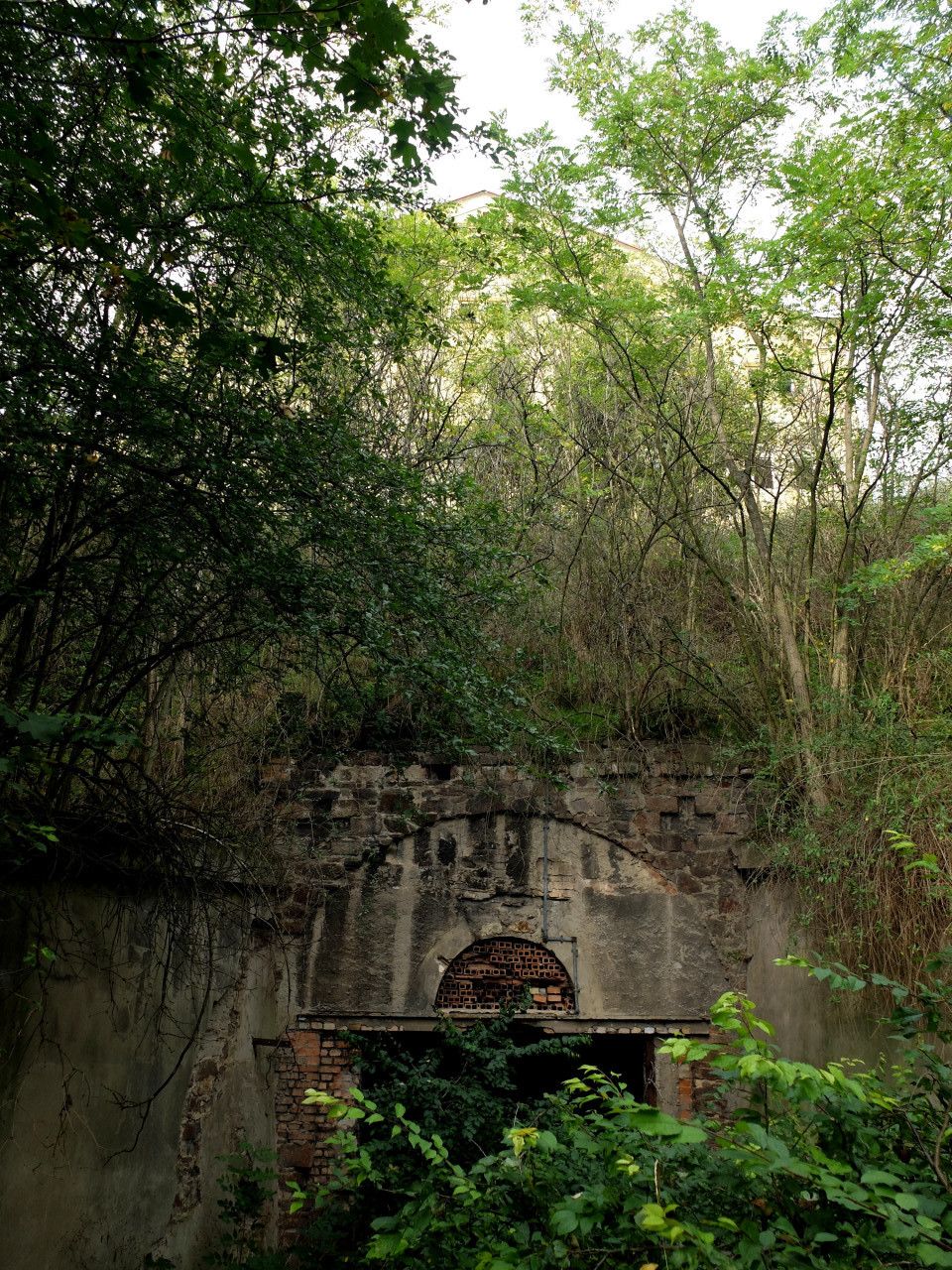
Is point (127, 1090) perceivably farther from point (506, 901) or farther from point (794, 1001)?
point (794, 1001)

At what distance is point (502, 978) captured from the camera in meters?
7.58

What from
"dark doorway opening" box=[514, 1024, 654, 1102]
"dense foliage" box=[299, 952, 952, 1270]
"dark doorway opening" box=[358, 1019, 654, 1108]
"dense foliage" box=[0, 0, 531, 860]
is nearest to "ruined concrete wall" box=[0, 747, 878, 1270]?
"dark doorway opening" box=[358, 1019, 654, 1108]

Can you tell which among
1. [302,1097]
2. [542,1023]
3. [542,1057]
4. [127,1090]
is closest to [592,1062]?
[542,1057]

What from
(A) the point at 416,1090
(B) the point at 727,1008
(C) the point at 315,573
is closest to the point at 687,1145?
(B) the point at 727,1008

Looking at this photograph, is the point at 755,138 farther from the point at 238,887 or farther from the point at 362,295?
the point at 238,887

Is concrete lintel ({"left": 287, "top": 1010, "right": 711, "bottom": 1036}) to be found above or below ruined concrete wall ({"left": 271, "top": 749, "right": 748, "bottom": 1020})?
below

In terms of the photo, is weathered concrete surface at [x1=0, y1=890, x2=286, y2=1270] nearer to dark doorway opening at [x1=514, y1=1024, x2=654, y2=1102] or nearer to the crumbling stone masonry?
the crumbling stone masonry

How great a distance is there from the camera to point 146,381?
4.25m

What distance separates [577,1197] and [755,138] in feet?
27.1

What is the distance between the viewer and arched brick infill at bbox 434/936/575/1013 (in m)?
7.49

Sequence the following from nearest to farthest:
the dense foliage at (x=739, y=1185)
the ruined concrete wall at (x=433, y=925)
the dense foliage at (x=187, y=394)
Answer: the dense foliage at (x=739, y=1185) < the dense foliage at (x=187, y=394) < the ruined concrete wall at (x=433, y=925)

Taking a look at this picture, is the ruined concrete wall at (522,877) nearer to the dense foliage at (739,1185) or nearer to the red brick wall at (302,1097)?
the red brick wall at (302,1097)

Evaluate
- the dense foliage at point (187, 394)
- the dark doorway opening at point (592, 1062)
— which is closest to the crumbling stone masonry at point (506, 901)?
the dark doorway opening at point (592, 1062)

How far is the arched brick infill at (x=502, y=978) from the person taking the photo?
749cm
